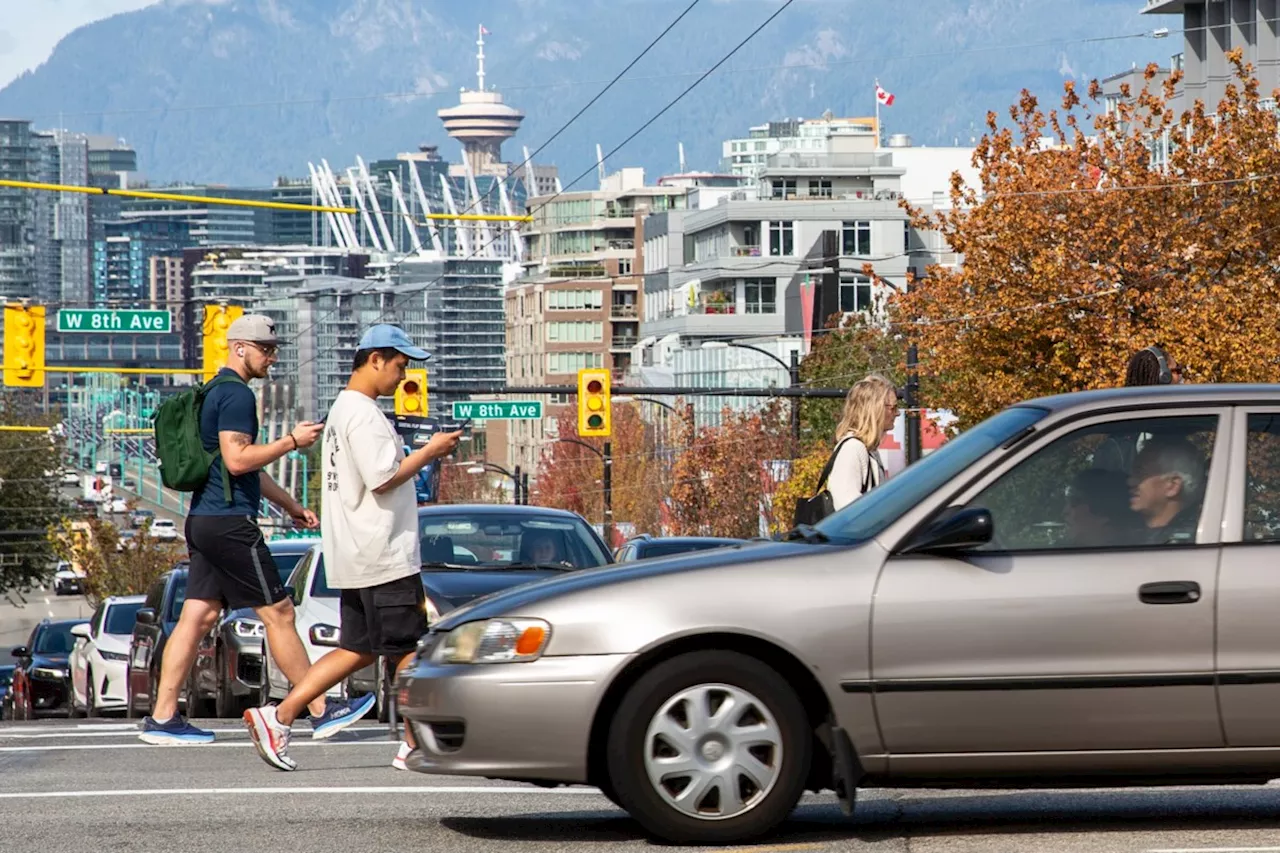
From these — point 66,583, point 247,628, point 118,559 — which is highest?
point 247,628

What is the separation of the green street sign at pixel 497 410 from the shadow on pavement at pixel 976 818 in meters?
35.3

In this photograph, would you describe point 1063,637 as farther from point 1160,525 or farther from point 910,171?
point 910,171

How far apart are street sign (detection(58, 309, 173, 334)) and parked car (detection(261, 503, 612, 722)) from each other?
17865 mm

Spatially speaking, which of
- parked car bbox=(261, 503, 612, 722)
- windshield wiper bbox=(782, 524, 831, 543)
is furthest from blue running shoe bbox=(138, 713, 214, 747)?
windshield wiper bbox=(782, 524, 831, 543)

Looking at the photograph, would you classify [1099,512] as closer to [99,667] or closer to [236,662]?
[236,662]

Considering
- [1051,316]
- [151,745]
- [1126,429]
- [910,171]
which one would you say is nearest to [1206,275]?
[1051,316]

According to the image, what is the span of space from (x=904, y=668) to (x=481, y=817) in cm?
182

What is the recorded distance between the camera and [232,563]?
37.4 ft

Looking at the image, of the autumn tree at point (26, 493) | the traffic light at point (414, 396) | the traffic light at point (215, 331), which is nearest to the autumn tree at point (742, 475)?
the autumn tree at point (26, 493)

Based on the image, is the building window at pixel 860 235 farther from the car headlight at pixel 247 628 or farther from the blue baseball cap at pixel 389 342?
the blue baseball cap at pixel 389 342

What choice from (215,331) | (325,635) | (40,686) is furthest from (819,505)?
(40,686)

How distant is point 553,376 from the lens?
185 m

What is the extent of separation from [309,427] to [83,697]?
55.8ft

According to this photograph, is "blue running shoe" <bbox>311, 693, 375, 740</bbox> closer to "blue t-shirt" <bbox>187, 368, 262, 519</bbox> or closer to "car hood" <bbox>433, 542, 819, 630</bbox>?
"blue t-shirt" <bbox>187, 368, 262, 519</bbox>
